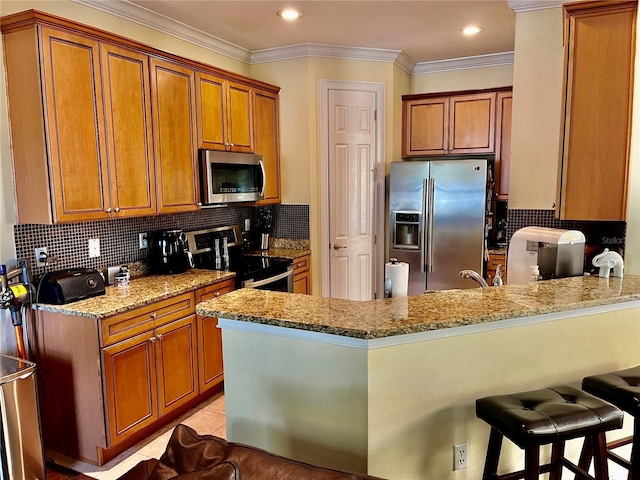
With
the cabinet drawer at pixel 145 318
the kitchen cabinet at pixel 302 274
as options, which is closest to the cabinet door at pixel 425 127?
the kitchen cabinet at pixel 302 274

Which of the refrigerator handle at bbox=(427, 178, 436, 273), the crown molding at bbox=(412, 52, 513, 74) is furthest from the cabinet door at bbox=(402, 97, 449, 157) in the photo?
the refrigerator handle at bbox=(427, 178, 436, 273)

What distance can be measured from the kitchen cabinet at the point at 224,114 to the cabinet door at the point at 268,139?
0.12m

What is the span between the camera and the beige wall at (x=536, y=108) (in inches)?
120

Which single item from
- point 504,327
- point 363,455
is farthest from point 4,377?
point 504,327

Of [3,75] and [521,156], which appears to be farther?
[521,156]

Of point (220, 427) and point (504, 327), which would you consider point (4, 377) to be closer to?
point (220, 427)

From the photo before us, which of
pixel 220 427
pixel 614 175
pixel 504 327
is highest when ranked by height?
pixel 614 175

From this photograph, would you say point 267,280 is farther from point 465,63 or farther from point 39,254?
point 465,63

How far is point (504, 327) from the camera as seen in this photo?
5.86ft

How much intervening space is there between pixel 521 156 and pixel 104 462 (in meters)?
3.24

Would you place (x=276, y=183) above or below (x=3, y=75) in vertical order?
below

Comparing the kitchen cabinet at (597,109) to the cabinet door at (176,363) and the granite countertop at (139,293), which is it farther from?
the cabinet door at (176,363)

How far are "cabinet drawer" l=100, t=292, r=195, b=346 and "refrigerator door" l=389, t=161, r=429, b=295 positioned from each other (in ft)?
7.03

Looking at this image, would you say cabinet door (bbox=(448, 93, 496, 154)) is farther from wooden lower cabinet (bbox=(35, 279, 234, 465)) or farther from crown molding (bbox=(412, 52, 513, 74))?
wooden lower cabinet (bbox=(35, 279, 234, 465))
